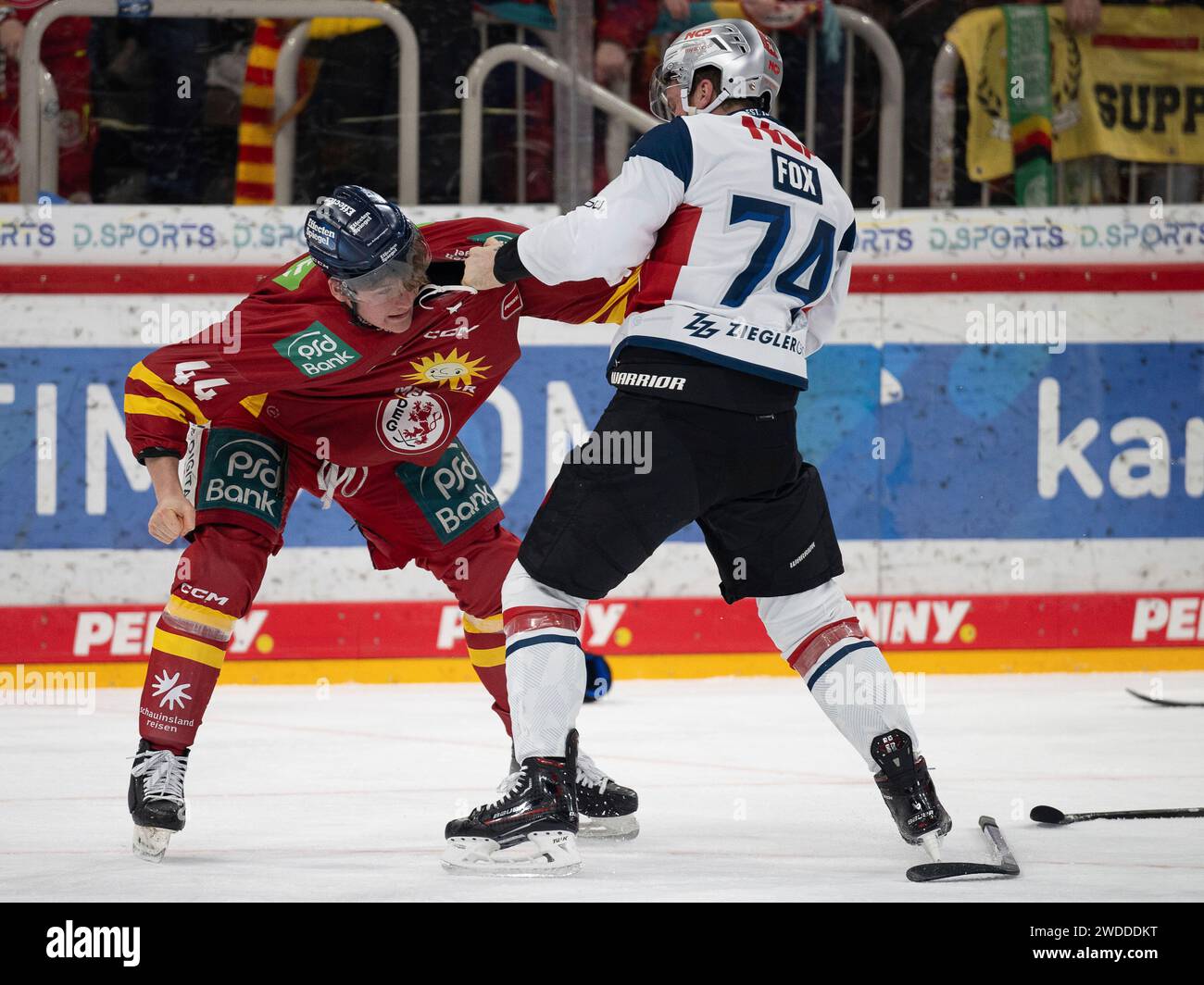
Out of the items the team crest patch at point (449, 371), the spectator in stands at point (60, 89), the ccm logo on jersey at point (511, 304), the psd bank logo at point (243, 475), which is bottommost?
the psd bank logo at point (243, 475)

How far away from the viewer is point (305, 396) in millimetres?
3705

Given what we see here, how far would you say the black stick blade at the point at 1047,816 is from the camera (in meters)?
3.68

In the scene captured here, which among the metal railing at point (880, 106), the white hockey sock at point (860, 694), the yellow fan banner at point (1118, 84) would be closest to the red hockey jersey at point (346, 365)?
the white hockey sock at point (860, 694)

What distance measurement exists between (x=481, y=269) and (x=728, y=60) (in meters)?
0.61

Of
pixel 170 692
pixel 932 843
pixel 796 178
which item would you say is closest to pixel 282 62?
pixel 170 692

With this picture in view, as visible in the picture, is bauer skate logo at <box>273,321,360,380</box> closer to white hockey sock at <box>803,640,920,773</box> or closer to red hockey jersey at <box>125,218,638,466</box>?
red hockey jersey at <box>125,218,638,466</box>

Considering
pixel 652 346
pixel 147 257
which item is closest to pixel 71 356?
pixel 147 257

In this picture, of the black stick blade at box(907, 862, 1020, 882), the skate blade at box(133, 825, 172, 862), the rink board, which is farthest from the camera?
the rink board

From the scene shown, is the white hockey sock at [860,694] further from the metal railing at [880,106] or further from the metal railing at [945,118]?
the metal railing at [945,118]

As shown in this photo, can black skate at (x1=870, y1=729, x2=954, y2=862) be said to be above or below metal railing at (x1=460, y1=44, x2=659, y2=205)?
below

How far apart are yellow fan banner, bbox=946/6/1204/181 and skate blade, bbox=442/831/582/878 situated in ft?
14.2

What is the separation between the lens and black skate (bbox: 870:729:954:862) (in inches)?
127
